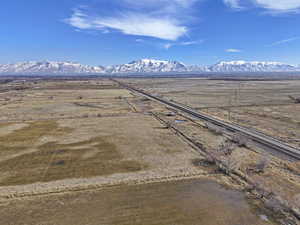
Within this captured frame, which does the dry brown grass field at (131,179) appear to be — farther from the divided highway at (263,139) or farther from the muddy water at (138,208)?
the divided highway at (263,139)

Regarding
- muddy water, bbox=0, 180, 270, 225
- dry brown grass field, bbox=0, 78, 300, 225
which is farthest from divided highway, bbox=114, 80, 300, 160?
muddy water, bbox=0, 180, 270, 225

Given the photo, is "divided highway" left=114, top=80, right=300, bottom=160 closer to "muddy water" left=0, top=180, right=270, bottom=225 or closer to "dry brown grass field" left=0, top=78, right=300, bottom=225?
"dry brown grass field" left=0, top=78, right=300, bottom=225

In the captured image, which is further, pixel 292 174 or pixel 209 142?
pixel 209 142

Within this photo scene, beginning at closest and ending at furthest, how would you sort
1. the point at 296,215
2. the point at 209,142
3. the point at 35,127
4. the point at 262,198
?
the point at 296,215 → the point at 262,198 → the point at 209,142 → the point at 35,127

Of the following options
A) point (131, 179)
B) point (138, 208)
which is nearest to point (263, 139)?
point (131, 179)

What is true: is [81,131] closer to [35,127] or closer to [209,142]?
[35,127]

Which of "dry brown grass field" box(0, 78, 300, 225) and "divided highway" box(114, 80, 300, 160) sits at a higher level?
"divided highway" box(114, 80, 300, 160)

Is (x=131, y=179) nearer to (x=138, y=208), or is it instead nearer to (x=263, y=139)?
(x=138, y=208)

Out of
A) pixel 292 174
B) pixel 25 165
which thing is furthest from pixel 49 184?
pixel 292 174
